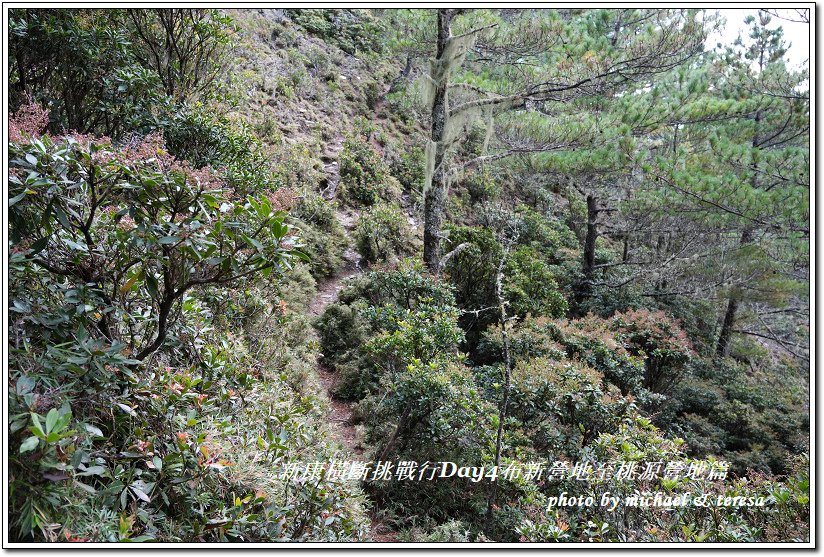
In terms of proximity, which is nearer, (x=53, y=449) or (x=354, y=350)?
(x=53, y=449)

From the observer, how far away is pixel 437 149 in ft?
21.9

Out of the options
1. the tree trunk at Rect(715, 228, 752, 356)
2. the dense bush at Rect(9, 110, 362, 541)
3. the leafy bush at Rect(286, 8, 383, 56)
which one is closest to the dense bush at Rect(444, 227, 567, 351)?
the tree trunk at Rect(715, 228, 752, 356)

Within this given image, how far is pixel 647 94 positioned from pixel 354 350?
18.0 feet

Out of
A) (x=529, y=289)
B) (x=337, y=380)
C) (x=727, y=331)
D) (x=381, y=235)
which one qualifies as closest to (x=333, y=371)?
(x=337, y=380)

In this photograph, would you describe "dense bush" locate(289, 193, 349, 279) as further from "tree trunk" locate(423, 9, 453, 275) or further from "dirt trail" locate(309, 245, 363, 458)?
"tree trunk" locate(423, 9, 453, 275)

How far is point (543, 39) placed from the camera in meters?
6.17

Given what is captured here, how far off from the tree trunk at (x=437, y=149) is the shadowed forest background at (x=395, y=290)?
0.04m

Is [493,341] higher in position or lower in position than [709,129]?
lower

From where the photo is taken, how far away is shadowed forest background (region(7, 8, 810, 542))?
173 centimetres

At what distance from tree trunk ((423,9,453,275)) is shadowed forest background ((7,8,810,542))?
42 mm

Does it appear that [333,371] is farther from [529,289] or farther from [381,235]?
[529,289]

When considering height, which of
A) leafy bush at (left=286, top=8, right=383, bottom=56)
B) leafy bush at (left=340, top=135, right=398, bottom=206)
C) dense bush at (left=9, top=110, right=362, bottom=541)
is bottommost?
dense bush at (left=9, top=110, right=362, bottom=541)

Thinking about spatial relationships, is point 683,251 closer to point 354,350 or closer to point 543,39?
point 543,39
